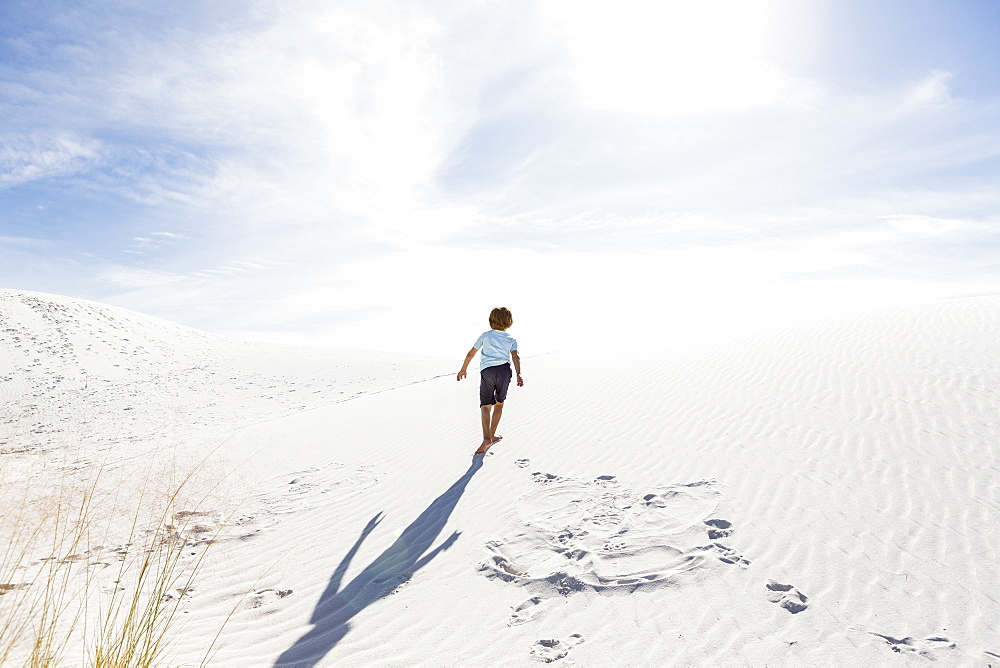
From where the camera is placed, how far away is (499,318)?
668 cm

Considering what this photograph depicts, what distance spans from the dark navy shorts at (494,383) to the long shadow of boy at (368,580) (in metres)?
1.51

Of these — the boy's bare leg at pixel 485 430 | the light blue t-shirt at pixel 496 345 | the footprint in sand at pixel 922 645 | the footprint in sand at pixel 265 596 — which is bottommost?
the footprint in sand at pixel 922 645

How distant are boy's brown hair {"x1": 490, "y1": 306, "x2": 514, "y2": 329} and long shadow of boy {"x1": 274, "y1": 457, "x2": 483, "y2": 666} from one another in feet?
7.03

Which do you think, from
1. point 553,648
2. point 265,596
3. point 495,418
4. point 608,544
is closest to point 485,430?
point 495,418

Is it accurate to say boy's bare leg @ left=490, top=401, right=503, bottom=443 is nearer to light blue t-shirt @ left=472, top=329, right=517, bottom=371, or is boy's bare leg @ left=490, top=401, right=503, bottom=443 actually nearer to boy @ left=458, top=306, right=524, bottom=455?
boy @ left=458, top=306, right=524, bottom=455

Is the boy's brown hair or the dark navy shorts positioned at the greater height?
the boy's brown hair

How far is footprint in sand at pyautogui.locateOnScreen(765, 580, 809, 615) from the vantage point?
339 centimetres

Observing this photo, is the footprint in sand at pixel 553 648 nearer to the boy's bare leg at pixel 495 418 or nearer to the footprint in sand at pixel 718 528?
the footprint in sand at pixel 718 528

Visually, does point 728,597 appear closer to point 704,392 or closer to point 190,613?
point 190,613

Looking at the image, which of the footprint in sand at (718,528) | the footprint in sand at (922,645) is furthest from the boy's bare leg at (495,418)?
the footprint in sand at (922,645)

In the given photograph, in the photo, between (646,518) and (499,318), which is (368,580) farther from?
(499,318)

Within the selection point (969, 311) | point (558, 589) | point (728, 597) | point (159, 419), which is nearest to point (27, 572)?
point (558, 589)

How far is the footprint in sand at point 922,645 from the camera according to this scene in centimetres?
297

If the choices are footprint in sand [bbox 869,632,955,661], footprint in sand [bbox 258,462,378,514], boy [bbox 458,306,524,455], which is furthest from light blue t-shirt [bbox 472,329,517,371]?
footprint in sand [bbox 869,632,955,661]
